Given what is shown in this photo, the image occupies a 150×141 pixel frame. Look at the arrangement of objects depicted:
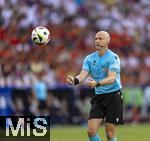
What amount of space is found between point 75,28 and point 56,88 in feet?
13.5

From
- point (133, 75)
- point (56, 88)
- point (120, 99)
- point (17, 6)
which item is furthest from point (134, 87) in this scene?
point (120, 99)

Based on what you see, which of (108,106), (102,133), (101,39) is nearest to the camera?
(101,39)

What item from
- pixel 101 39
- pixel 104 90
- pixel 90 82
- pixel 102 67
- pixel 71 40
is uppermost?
pixel 71 40

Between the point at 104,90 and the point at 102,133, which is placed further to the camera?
the point at 102,133

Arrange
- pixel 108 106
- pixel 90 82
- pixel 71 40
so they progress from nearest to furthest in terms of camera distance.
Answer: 1. pixel 90 82
2. pixel 108 106
3. pixel 71 40

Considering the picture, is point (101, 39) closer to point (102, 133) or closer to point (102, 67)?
point (102, 67)

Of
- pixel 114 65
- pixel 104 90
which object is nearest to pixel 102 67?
pixel 114 65

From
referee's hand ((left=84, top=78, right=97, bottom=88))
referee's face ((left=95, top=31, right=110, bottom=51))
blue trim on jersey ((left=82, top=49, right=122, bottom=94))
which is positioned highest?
referee's face ((left=95, top=31, right=110, bottom=51))

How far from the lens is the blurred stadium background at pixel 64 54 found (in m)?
24.5

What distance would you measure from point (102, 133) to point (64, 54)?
255 inches

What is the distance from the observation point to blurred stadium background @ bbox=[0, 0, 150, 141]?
80.2 feet

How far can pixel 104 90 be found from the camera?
1334cm

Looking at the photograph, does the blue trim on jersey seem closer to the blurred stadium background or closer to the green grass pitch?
the green grass pitch

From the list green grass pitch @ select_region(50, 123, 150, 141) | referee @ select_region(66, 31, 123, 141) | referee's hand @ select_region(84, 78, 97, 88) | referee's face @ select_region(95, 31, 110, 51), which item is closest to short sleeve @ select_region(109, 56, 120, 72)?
referee @ select_region(66, 31, 123, 141)
